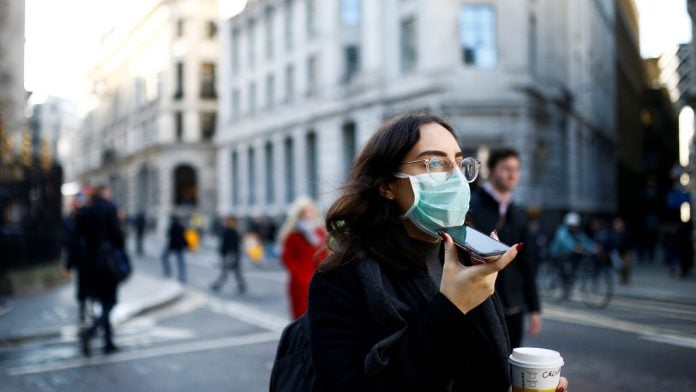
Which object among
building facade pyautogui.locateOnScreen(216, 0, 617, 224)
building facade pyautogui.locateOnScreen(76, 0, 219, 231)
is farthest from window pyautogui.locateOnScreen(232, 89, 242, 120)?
building facade pyautogui.locateOnScreen(76, 0, 219, 231)

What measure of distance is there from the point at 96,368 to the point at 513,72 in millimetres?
20759

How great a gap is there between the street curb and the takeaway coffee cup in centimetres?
813

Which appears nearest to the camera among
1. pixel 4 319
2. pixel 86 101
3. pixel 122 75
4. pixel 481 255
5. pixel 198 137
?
pixel 481 255

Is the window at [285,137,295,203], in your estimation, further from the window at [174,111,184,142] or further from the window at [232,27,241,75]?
the window at [174,111,184,142]

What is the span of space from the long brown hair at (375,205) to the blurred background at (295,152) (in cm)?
29

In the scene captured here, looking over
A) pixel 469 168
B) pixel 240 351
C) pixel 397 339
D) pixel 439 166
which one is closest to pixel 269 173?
pixel 240 351

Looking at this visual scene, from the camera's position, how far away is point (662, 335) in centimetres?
779

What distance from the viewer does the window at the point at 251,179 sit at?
40.1 meters

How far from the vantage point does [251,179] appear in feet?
133

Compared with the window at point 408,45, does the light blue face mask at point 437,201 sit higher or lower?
lower

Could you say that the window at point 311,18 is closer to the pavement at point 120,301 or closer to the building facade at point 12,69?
the building facade at point 12,69

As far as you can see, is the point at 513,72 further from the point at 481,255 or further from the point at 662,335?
the point at 481,255

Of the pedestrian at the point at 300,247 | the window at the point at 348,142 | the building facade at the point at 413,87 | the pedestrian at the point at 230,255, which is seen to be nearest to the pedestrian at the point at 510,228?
the pedestrian at the point at 300,247

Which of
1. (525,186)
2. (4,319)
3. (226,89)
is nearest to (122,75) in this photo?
(226,89)
